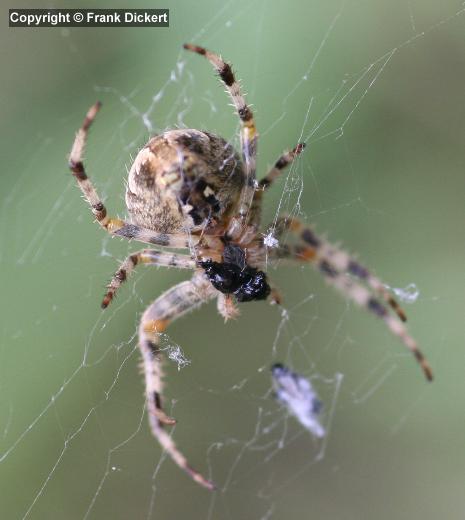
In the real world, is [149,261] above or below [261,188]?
below

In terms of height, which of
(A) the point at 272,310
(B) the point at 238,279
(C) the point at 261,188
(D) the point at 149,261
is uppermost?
(C) the point at 261,188

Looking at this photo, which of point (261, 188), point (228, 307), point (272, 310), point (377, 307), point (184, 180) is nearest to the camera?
point (184, 180)

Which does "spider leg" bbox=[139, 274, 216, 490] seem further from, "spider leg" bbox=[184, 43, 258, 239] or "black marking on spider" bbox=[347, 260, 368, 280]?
"black marking on spider" bbox=[347, 260, 368, 280]

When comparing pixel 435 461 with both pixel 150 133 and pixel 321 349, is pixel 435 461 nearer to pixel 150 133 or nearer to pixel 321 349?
pixel 321 349

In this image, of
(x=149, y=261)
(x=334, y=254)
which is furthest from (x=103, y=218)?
(x=334, y=254)

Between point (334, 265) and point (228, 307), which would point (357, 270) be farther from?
point (228, 307)

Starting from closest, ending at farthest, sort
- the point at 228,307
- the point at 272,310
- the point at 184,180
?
1. the point at 184,180
2. the point at 228,307
3. the point at 272,310

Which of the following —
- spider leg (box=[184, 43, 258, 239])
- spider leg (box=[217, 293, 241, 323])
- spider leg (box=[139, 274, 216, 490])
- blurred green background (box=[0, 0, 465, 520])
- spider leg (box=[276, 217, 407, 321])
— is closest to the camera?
spider leg (box=[184, 43, 258, 239])

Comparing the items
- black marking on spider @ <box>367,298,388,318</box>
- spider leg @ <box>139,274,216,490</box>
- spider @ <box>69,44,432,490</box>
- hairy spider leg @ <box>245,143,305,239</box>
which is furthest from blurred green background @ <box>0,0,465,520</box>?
hairy spider leg @ <box>245,143,305,239</box>
